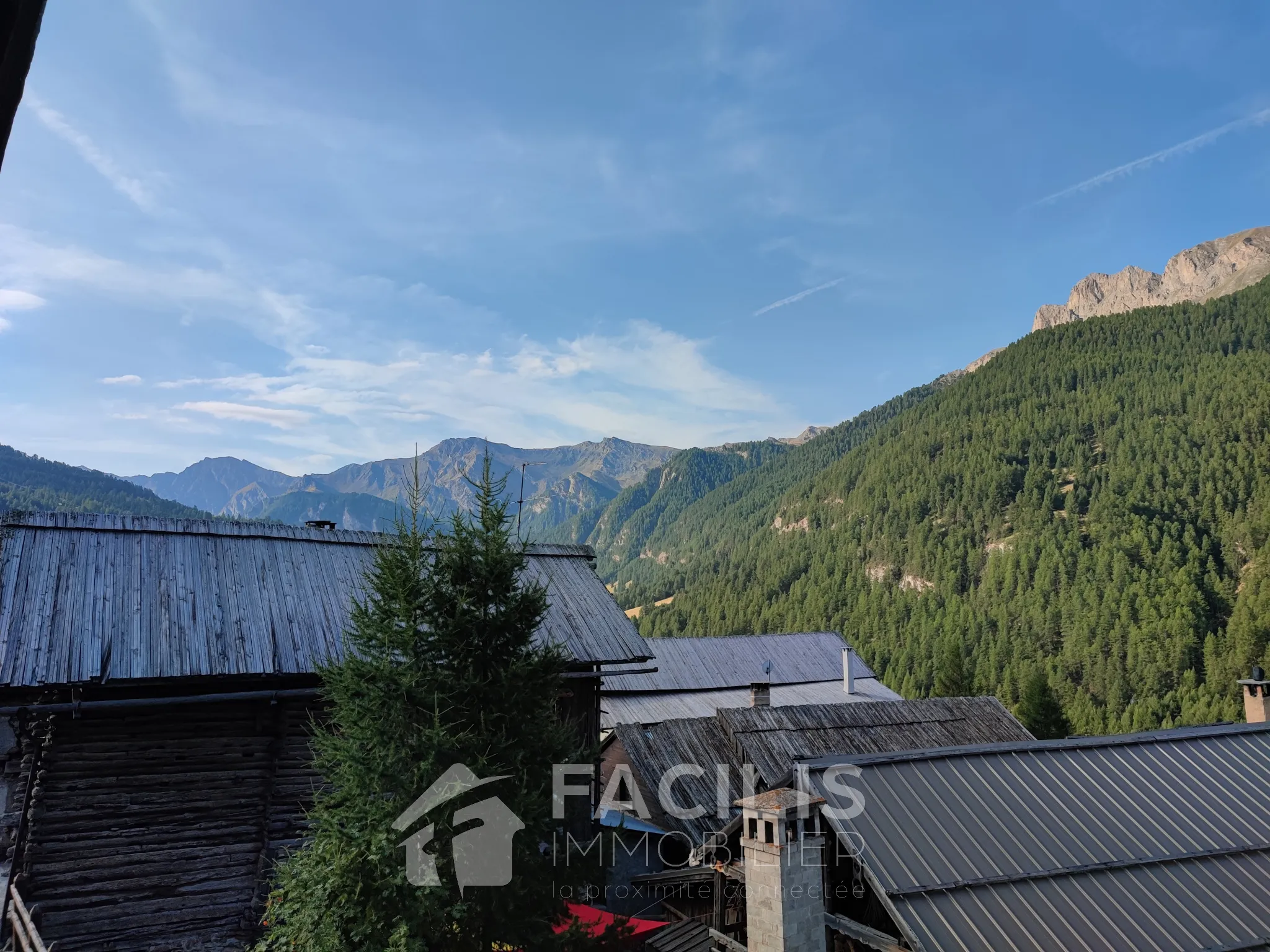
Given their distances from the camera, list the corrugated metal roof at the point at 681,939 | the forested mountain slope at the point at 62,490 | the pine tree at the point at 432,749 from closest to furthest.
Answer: the pine tree at the point at 432,749, the corrugated metal roof at the point at 681,939, the forested mountain slope at the point at 62,490

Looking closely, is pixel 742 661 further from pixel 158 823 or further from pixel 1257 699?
pixel 158 823

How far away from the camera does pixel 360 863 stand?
793 centimetres

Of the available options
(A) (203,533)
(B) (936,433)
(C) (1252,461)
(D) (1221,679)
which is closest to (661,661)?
(A) (203,533)

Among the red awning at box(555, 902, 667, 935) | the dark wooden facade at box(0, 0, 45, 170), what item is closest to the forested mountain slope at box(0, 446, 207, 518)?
the red awning at box(555, 902, 667, 935)

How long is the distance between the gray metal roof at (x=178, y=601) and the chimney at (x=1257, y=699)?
57.0 feet

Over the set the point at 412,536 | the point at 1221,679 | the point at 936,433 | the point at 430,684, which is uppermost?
the point at 936,433

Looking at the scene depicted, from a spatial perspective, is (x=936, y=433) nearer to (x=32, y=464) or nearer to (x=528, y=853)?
(x=528, y=853)

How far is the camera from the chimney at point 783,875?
29.0ft

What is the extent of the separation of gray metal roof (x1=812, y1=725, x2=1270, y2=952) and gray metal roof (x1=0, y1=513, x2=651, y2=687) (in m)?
5.62

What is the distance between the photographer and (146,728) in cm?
1215

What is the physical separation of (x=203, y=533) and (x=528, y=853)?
9.75 m

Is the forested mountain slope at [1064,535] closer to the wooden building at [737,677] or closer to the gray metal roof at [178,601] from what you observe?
the wooden building at [737,677]

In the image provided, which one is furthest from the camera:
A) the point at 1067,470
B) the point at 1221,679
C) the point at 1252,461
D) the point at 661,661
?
the point at 1067,470

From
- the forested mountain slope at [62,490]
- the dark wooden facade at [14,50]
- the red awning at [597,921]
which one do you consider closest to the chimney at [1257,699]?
the red awning at [597,921]
